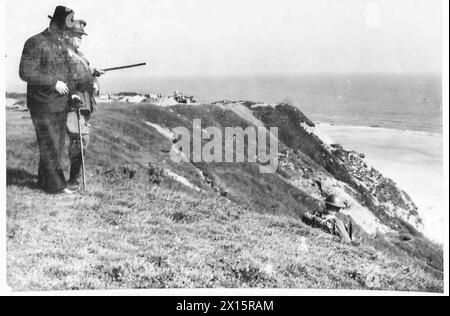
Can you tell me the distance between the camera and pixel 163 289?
1134cm

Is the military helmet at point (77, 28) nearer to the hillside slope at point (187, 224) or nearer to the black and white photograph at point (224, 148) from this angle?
the black and white photograph at point (224, 148)

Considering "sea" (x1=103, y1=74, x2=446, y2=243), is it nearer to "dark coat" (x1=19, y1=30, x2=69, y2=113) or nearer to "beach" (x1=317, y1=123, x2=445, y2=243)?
"beach" (x1=317, y1=123, x2=445, y2=243)

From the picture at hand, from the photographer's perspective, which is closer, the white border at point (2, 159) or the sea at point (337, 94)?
the white border at point (2, 159)

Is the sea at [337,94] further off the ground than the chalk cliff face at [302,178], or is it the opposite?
the sea at [337,94]

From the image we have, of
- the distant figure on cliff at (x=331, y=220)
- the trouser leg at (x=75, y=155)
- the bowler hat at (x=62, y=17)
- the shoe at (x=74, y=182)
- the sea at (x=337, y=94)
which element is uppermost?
the bowler hat at (x=62, y=17)

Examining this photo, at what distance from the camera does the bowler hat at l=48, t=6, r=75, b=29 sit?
12.2m

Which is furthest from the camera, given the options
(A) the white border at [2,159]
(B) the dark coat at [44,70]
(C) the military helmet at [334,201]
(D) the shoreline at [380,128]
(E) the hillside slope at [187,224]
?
(D) the shoreline at [380,128]

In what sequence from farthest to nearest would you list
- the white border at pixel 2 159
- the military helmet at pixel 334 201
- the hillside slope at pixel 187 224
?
the military helmet at pixel 334 201 → the white border at pixel 2 159 → the hillside slope at pixel 187 224

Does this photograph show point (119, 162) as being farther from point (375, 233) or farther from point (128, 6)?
point (375, 233)

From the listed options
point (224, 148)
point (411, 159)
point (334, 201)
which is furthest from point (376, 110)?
point (224, 148)

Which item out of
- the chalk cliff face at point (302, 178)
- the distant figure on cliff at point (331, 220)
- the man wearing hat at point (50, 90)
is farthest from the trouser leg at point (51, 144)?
the distant figure on cliff at point (331, 220)

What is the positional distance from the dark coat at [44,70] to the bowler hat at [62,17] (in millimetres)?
350

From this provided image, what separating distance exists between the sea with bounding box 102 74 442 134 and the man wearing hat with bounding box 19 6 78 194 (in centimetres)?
126

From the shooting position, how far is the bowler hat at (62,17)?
40.1ft
